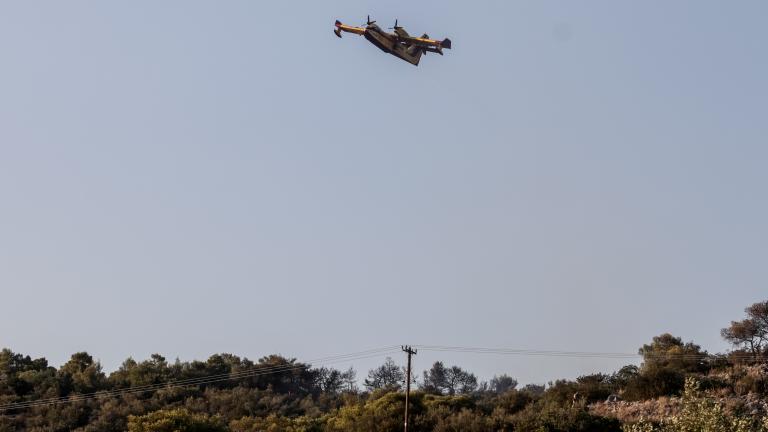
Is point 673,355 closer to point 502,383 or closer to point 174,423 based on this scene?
point 174,423

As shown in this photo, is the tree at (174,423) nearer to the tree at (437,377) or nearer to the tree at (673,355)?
the tree at (673,355)

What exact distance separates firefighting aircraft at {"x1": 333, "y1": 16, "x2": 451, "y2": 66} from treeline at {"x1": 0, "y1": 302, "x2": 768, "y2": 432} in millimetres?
17054

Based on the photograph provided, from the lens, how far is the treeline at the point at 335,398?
48188 millimetres

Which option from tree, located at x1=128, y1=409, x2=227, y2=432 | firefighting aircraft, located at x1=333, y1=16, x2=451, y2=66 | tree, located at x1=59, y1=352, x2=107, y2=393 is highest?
firefighting aircraft, located at x1=333, y1=16, x2=451, y2=66

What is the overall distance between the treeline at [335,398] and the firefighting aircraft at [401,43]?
1705 cm

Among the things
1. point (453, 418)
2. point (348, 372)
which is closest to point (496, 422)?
point (453, 418)

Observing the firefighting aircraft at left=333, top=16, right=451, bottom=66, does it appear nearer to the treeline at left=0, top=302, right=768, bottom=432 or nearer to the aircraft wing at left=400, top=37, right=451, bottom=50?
the aircraft wing at left=400, top=37, right=451, bottom=50

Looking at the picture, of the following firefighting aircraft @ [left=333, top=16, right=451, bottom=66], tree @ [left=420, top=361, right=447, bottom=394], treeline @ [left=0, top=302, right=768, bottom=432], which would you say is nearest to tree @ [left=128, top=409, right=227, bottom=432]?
treeline @ [left=0, top=302, right=768, bottom=432]

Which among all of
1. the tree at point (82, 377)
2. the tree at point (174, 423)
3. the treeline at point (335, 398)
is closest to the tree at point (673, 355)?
the treeline at point (335, 398)

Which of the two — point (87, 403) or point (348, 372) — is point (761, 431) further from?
point (348, 372)

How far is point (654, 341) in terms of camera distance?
89.2m

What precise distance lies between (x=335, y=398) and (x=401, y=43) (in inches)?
1585

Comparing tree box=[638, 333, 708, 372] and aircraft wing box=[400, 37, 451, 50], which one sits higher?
aircraft wing box=[400, 37, 451, 50]

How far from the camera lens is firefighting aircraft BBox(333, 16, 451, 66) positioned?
1510 inches
